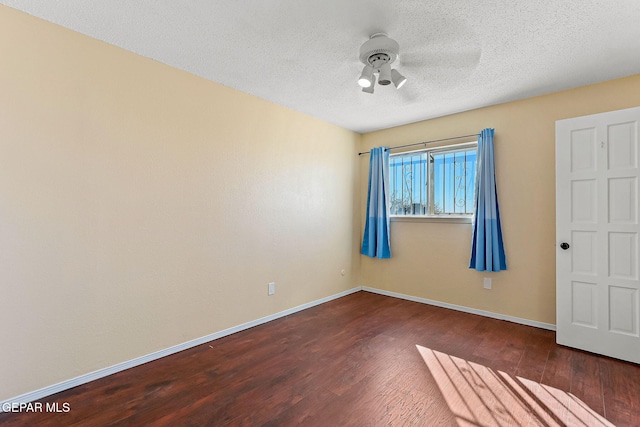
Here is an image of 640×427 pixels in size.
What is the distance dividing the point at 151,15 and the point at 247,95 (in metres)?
1.24

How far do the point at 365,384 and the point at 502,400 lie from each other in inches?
34.2

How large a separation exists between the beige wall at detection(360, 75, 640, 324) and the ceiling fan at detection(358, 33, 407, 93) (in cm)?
182

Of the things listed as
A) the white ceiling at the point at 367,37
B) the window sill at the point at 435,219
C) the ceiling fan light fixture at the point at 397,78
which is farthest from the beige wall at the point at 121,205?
the window sill at the point at 435,219

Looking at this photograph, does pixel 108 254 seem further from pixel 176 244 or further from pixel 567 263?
pixel 567 263

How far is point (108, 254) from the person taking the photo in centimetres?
219

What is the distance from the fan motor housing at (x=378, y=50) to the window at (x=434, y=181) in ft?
6.34

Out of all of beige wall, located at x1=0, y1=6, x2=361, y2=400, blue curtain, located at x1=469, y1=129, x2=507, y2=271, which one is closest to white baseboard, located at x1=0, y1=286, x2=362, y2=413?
beige wall, located at x1=0, y1=6, x2=361, y2=400

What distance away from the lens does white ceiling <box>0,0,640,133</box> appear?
1820 mm

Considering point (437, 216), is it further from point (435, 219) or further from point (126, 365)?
point (126, 365)

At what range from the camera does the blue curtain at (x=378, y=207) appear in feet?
13.8

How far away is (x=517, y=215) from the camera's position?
325 centimetres

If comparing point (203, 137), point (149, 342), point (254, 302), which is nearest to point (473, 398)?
point (254, 302)

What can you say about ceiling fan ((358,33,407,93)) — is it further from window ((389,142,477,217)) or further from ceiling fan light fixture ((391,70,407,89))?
window ((389,142,477,217))

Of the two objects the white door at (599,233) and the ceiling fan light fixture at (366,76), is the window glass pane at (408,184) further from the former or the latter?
the ceiling fan light fixture at (366,76)
